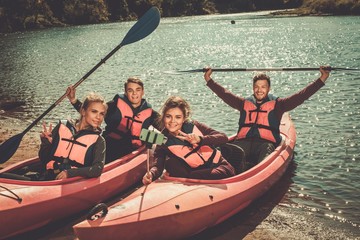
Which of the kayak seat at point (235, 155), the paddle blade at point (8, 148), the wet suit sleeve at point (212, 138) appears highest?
the wet suit sleeve at point (212, 138)

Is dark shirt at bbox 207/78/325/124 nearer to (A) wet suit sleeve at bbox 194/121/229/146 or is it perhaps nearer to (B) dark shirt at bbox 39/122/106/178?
(A) wet suit sleeve at bbox 194/121/229/146

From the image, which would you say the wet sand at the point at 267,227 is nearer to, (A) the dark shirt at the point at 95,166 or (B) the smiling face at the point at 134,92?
(A) the dark shirt at the point at 95,166

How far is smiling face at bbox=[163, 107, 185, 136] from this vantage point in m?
4.13

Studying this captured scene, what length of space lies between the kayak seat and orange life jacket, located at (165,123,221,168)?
2.05 feet

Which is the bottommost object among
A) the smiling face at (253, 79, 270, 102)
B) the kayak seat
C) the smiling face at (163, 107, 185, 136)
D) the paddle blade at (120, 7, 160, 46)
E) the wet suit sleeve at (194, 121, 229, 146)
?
the kayak seat

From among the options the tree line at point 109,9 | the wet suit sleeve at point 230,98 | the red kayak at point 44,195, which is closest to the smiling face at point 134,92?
the red kayak at point 44,195

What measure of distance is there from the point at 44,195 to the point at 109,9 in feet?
244

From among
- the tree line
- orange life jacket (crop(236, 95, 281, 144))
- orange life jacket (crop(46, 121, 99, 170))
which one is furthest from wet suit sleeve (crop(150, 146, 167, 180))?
the tree line

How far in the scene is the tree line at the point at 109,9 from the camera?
2130 inches

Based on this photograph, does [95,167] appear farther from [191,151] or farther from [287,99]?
[287,99]

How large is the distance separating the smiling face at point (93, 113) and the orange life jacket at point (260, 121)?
2.23 meters

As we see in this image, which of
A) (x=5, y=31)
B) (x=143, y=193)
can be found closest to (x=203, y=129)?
(x=143, y=193)

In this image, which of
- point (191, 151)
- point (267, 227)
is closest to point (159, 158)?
point (191, 151)

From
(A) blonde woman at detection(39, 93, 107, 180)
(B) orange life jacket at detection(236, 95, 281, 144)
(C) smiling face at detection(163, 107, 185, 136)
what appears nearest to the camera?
(C) smiling face at detection(163, 107, 185, 136)
